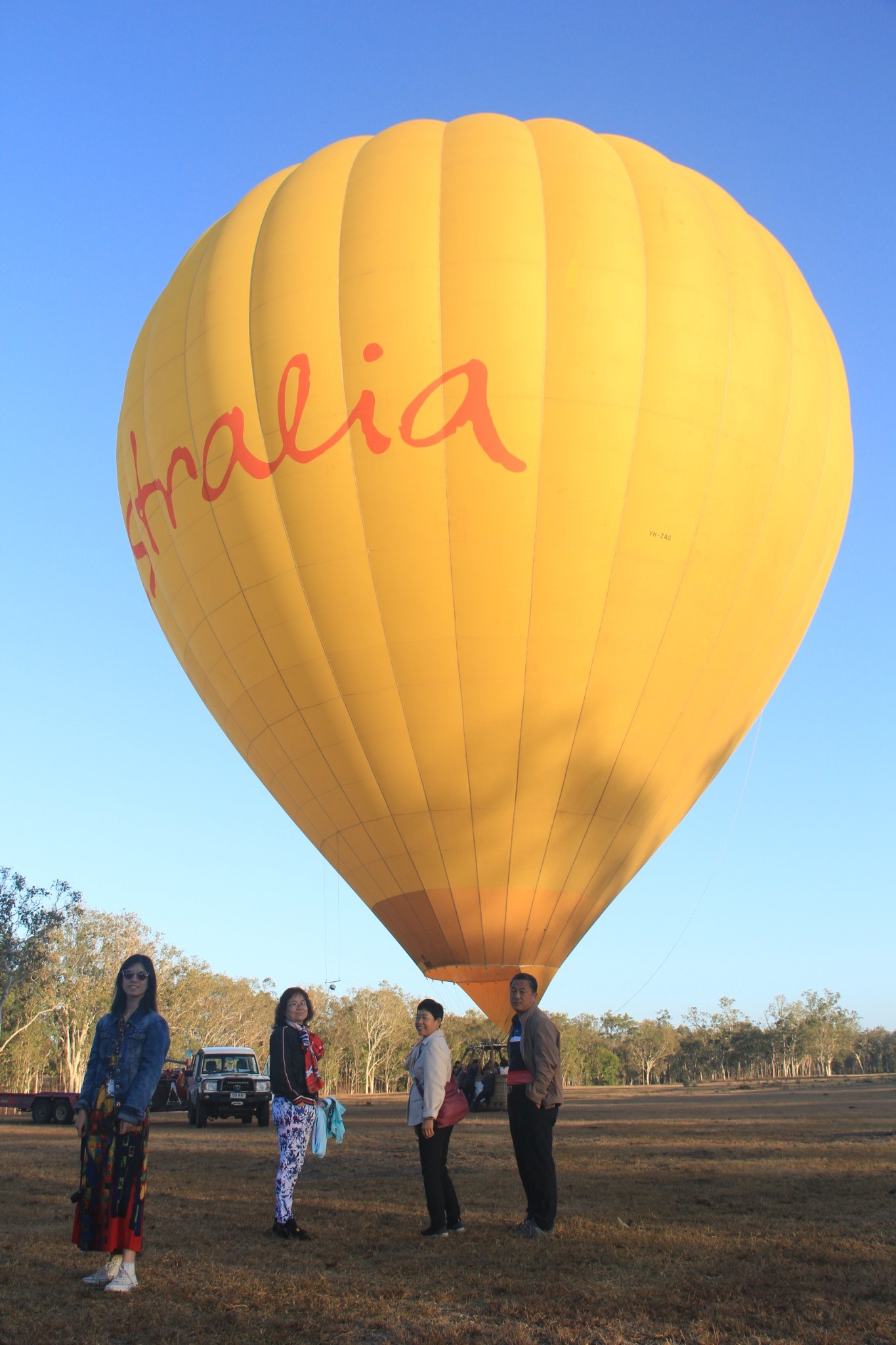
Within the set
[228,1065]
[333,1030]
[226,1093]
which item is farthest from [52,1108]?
[333,1030]

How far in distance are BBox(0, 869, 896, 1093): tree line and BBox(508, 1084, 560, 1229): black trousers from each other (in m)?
12.2

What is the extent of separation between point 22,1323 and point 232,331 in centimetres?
1095

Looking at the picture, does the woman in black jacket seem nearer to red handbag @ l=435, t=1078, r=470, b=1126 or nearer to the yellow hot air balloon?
red handbag @ l=435, t=1078, r=470, b=1126

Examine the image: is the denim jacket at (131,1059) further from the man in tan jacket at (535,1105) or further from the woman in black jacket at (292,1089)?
the man in tan jacket at (535,1105)

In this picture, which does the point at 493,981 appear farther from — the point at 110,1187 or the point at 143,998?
the point at 110,1187

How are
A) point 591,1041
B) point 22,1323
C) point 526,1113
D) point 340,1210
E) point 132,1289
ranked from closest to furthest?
point 22,1323 → point 132,1289 → point 526,1113 → point 340,1210 → point 591,1041

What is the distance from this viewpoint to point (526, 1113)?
5910 millimetres

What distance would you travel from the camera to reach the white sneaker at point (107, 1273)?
4461 millimetres

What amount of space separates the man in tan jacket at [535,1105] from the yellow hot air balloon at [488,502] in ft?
19.9

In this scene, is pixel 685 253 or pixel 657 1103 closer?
pixel 685 253

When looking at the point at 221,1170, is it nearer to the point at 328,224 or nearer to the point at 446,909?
the point at 446,909

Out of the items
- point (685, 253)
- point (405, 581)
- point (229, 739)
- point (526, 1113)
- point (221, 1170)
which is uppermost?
point (685, 253)

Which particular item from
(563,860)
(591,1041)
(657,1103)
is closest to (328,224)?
(563,860)

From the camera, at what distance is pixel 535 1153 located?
230 inches
